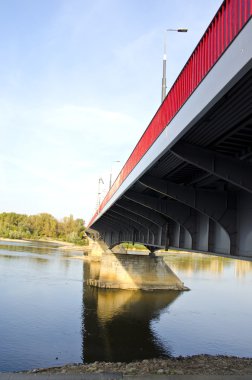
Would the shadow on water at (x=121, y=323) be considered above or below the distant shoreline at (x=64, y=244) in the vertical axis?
below

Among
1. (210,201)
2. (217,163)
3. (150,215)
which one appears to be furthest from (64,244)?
(217,163)

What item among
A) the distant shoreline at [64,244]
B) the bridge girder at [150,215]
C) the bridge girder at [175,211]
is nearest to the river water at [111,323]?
the bridge girder at [150,215]

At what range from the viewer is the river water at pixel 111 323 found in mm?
20503

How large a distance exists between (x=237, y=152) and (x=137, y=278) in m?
35.9

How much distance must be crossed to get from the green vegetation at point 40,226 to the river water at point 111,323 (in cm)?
11509

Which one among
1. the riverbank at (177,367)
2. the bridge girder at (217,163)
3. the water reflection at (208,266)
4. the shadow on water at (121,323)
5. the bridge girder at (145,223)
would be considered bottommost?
the shadow on water at (121,323)

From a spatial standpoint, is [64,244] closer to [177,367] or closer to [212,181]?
[177,367]

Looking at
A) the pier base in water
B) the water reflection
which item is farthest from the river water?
the water reflection

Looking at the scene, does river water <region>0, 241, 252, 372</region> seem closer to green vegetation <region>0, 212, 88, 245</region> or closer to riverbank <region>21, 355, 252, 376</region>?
riverbank <region>21, 355, 252, 376</region>

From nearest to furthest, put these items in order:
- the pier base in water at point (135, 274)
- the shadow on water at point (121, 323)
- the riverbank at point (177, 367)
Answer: the riverbank at point (177, 367)
the shadow on water at point (121, 323)
the pier base in water at point (135, 274)

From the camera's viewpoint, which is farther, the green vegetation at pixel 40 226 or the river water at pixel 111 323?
the green vegetation at pixel 40 226

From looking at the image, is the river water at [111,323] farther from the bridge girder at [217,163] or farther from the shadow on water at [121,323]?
the bridge girder at [217,163]

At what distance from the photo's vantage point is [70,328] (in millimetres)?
24984

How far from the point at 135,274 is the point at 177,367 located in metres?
30.0
